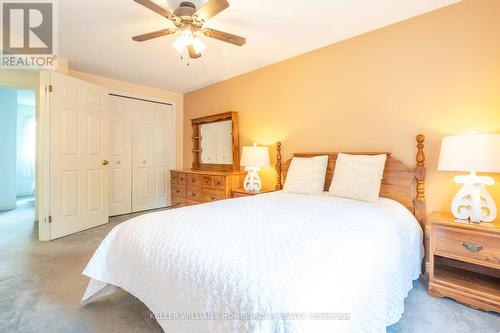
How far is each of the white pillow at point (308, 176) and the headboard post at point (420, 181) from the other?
2.65 feet

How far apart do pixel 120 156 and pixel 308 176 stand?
3.23 metres

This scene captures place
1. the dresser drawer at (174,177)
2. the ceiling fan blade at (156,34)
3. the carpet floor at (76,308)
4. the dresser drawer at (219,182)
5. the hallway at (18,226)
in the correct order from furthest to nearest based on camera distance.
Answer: the dresser drawer at (174,177) < the dresser drawer at (219,182) < the hallway at (18,226) < the ceiling fan blade at (156,34) < the carpet floor at (76,308)

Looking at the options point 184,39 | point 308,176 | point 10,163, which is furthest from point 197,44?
point 10,163

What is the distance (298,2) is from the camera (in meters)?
1.97

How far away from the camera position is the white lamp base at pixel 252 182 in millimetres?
3162

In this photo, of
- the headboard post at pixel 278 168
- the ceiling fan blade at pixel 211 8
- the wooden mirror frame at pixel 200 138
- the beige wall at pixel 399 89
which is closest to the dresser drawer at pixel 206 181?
the wooden mirror frame at pixel 200 138

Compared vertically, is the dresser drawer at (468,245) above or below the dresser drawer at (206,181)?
below

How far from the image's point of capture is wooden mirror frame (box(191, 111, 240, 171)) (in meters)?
3.67

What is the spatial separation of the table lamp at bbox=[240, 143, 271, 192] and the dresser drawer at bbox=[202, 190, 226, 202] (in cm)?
34

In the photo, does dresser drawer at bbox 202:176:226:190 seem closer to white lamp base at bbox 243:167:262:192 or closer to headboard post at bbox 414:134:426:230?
white lamp base at bbox 243:167:262:192

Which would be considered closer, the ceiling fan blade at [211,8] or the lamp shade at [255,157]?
the ceiling fan blade at [211,8]

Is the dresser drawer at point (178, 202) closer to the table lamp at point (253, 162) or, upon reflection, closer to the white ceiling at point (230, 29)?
the table lamp at point (253, 162)

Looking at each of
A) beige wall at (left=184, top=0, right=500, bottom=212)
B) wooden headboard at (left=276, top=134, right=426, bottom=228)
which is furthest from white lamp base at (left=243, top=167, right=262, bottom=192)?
wooden headboard at (left=276, top=134, right=426, bottom=228)

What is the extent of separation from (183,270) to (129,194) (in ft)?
12.0
